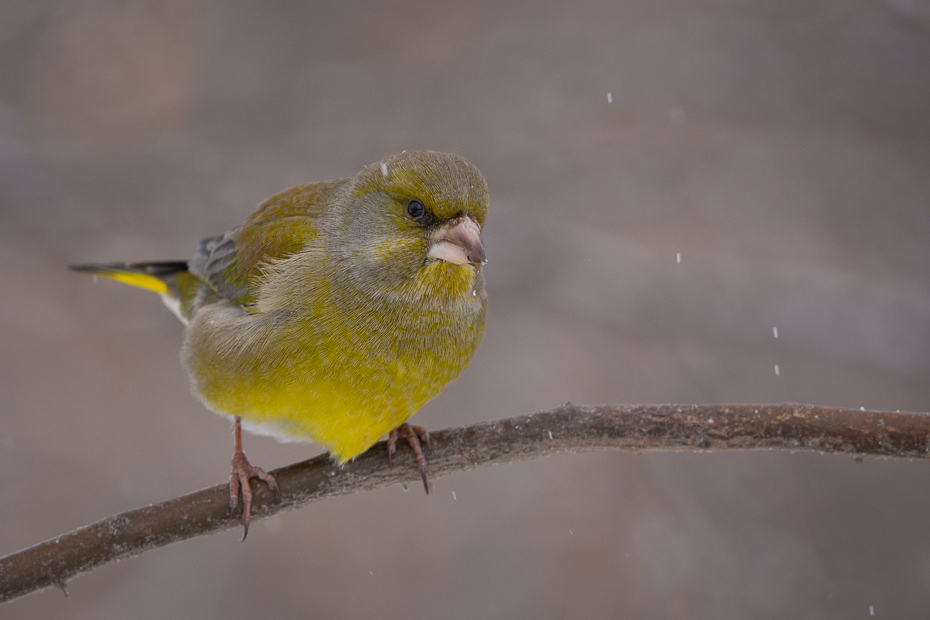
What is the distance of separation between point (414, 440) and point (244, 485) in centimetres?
68

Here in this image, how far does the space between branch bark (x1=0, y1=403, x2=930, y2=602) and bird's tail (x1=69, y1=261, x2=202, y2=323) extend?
1.39 meters

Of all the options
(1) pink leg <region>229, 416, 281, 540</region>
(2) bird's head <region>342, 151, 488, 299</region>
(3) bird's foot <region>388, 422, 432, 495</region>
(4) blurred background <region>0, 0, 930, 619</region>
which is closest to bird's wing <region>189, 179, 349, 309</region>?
(2) bird's head <region>342, 151, 488, 299</region>

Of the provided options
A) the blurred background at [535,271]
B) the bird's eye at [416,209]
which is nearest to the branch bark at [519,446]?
the bird's eye at [416,209]

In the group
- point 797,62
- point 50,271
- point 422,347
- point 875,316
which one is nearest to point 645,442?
point 422,347

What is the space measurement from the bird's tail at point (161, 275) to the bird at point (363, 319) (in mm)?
934

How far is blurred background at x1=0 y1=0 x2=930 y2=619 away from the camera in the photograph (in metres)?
5.15

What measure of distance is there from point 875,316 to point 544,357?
2.20m

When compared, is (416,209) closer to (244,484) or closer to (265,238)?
(265,238)

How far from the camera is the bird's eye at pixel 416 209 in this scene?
2.91 m

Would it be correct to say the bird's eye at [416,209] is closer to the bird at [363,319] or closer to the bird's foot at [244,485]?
the bird at [363,319]

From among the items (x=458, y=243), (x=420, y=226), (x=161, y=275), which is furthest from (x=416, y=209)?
(x=161, y=275)

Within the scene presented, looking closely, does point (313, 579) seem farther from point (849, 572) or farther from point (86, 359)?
point (849, 572)

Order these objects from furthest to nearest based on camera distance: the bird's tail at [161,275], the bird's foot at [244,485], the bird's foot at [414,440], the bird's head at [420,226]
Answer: the bird's tail at [161,275], the bird's foot at [414,440], the bird's foot at [244,485], the bird's head at [420,226]

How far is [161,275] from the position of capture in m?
4.29
